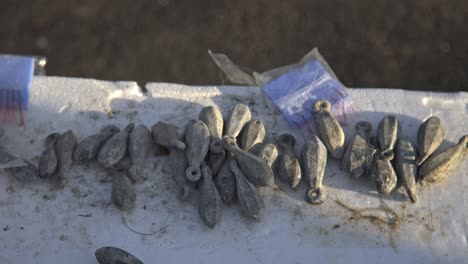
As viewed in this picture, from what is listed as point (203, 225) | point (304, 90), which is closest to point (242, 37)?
point (304, 90)

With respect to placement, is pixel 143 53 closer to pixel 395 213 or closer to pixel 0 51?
pixel 0 51

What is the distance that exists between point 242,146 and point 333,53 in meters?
1.98

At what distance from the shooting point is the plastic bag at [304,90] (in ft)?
9.80

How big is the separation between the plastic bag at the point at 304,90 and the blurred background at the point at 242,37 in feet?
3.81

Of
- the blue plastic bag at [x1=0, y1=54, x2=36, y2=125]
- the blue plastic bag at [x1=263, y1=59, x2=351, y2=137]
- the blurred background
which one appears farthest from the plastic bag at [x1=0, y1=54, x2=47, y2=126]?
the blue plastic bag at [x1=263, y1=59, x2=351, y2=137]

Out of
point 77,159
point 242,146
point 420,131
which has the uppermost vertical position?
point 420,131

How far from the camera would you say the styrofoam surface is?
8.26ft

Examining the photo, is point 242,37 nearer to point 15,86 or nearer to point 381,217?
point 15,86

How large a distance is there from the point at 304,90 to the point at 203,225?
3.39 feet

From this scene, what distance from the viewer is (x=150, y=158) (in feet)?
9.28

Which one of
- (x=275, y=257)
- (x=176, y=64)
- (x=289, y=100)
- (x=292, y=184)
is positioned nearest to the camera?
(x=275, y=257)

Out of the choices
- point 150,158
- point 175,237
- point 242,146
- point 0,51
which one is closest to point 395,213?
point 242,146

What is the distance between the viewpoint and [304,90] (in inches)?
123

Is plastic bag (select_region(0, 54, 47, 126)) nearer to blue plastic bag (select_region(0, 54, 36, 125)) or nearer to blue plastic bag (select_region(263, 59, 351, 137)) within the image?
blue plastic bag (select_region(0, 54, 36, 125))
